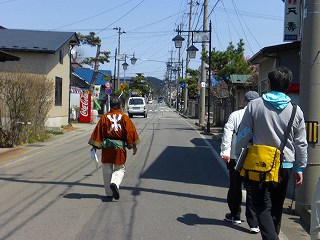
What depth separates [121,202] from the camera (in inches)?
295

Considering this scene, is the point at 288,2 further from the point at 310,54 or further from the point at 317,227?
the point at 317,227

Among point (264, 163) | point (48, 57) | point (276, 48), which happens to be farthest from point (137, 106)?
point (264, 163)

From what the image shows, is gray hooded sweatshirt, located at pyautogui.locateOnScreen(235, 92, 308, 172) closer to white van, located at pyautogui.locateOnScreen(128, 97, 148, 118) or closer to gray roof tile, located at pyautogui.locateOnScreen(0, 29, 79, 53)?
gray roof tile, located at pyautogui.locateOnScreen(0, 29, 79, 53)

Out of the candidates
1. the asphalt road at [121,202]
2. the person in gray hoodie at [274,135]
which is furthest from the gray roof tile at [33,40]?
the person in gray hoodie at [274,135]

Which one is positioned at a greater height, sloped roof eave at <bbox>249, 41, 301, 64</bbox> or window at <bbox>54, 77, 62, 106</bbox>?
sloped roof eave at <bbox>249, 41, 301, 64</bbox>

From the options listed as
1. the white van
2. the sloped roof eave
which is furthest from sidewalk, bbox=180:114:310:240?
the white van

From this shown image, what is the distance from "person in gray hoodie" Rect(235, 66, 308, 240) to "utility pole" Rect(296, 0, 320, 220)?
223 centimetres

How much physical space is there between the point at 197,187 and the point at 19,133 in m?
9.28

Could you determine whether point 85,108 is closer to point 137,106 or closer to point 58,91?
point 58,91

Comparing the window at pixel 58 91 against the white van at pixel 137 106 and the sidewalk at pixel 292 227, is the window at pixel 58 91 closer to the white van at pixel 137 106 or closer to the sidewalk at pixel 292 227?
the white van at pixel 137 106

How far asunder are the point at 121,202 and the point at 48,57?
715 inches

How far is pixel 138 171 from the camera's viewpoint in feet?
36.1

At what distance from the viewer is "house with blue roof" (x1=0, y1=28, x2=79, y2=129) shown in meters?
23.7

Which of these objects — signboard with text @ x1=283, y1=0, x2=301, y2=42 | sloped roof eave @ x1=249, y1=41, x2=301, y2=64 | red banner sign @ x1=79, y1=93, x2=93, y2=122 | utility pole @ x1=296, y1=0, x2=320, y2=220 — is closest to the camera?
utility pole @ x1=296, y1=0, x2=320, y2=220
